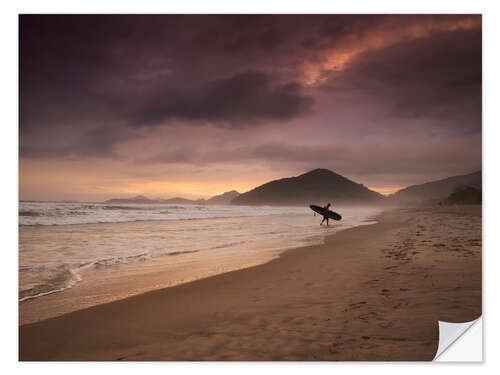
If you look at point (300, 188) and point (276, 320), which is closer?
point (276, 320)

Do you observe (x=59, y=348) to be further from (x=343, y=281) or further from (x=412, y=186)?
(x=412, y=186)

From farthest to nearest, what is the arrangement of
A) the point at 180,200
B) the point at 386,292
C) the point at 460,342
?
the point at 180,200
the point at 386,292
the point at 460,342

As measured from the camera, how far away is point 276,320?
2.97 meters

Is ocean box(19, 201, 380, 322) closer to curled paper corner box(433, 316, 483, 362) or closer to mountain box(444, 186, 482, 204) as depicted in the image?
curled paper corner box(433, 316, 483, 362)

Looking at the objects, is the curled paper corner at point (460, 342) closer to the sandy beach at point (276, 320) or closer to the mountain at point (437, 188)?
the sandy beach at point (276, 320)

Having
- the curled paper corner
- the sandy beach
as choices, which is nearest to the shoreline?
the sandy beach

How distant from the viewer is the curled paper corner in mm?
3033

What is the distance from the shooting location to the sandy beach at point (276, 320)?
2.62 m

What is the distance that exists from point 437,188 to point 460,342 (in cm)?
341
